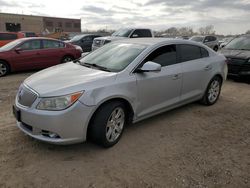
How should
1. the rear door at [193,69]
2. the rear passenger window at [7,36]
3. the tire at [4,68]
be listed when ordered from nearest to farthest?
the rear door at [193,69] → the tire at [4,68] → the rear passenger window at [7,36]

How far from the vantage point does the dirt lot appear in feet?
9.88

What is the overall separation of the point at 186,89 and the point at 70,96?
8.60 ft

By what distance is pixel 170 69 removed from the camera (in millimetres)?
4523

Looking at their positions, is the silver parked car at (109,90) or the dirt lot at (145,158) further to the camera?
the silver parked car at (109,90)

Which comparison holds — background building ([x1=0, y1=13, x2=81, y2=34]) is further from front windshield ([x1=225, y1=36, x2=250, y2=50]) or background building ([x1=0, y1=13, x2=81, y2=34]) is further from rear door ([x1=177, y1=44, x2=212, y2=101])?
rear door ([x1=177, y1=44, x2=212, y2=101])

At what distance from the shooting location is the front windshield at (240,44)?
30.5 feet

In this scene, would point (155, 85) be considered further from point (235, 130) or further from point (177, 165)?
point (235, 130)

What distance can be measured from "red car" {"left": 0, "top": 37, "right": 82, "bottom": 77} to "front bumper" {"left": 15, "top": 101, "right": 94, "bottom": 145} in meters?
6.38

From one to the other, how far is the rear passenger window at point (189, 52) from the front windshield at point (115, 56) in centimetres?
100

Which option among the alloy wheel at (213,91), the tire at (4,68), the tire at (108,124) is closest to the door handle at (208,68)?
the alloy wheel at (213,91)

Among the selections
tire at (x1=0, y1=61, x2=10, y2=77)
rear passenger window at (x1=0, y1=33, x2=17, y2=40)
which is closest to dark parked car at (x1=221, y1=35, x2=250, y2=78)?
tire at (x1=0, y1=61, x2=10, y2=77)

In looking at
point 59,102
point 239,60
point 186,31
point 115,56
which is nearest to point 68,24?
point 186,31

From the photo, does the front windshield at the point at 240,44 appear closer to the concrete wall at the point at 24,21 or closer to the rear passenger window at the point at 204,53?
the rear passenger window at the point at 204,53

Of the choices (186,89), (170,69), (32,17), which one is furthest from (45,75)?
(32,17)
